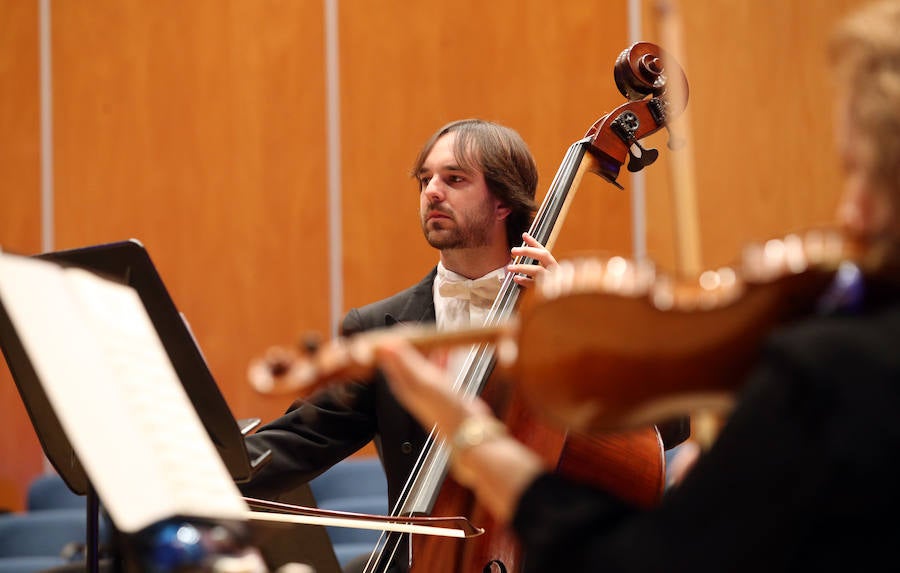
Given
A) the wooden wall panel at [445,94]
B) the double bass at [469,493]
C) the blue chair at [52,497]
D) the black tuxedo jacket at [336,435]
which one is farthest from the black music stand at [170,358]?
the wooden wall panel at [445,94]

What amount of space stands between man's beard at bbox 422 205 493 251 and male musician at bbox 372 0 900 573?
1407 mm

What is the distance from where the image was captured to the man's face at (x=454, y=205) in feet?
7.64

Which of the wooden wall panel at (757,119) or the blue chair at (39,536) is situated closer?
the blue chair at (39,536)

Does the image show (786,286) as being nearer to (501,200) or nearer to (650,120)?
(650,120)

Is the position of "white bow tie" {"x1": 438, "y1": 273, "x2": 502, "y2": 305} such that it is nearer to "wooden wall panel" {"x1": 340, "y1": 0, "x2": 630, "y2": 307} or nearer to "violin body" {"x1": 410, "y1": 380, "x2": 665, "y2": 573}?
"violin body" {"x1": 410, "y1": 380, "x2": 665, "y2": 573}

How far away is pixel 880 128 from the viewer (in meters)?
0.86

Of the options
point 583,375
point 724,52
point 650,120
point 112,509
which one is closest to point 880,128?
point 583,375

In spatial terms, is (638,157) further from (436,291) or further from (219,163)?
(219,163)

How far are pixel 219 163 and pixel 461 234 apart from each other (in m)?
2.05

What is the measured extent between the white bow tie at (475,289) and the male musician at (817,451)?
1350 millimetres

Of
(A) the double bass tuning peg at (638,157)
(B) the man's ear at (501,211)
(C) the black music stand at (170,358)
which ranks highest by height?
(A) the double bass tuning peg at (638,157)

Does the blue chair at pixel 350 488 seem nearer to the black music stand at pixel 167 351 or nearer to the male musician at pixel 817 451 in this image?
the black music stand at pixel 167 351

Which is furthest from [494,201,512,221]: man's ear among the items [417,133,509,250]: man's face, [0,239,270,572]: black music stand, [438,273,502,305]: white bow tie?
[0,239,270,572]: black music stand

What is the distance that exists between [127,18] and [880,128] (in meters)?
3.83
